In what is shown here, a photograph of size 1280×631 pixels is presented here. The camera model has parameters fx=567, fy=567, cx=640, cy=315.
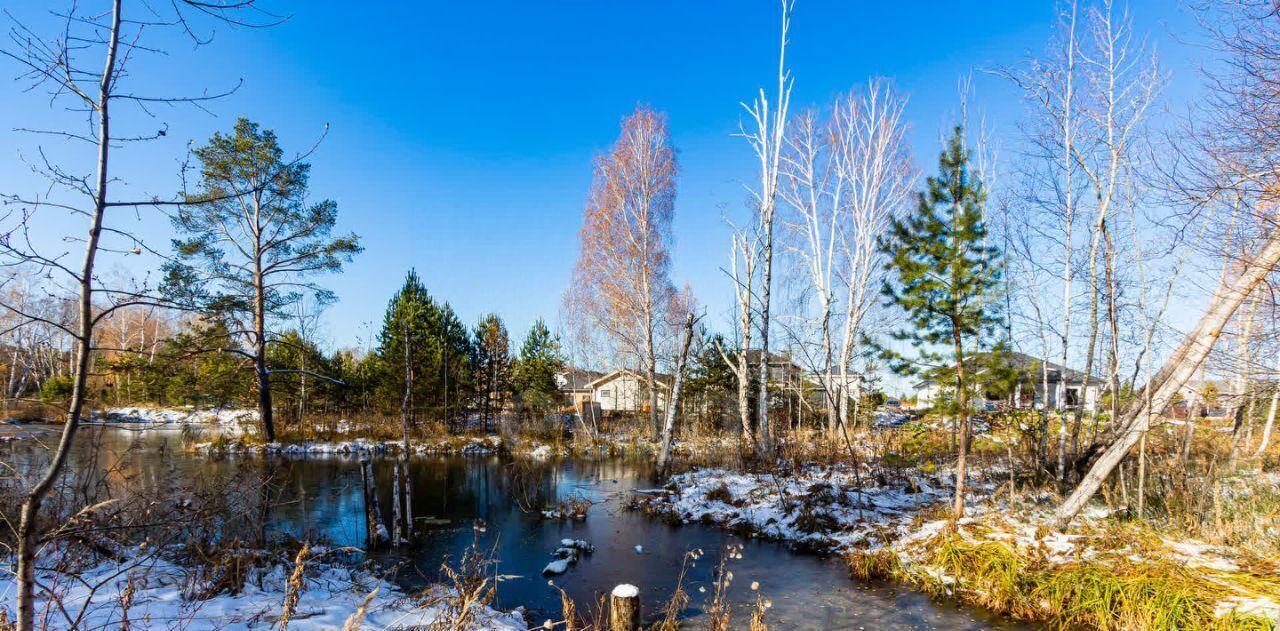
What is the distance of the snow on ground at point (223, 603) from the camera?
3791mm

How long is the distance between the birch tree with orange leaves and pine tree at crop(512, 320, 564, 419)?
23.2ft

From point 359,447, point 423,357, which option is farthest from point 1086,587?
point 423,357

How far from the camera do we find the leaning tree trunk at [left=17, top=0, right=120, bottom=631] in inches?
79.7

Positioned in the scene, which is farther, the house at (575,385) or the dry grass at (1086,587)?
the house at (575,385)

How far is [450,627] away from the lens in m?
3.83

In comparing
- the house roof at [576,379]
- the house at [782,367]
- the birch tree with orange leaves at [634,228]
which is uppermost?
the birch tree with orange leaves at [634,228]

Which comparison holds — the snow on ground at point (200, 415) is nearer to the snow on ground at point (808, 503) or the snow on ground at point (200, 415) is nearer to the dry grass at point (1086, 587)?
the snow on ground at point (808, 503)

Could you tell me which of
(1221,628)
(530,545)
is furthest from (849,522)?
(530,545)

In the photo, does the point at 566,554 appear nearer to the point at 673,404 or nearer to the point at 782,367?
the point at 673,404

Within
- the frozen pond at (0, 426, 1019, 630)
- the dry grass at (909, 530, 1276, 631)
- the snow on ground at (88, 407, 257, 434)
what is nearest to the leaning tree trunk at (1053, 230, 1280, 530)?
the dry grass at (909, 530, 1276, 631)

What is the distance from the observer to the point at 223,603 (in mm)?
4395

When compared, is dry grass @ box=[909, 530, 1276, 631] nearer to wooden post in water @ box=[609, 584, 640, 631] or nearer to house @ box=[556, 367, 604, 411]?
wooden post in water @ box=[609, 584, 640, 631]

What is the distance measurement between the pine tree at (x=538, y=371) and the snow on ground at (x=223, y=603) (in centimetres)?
1861

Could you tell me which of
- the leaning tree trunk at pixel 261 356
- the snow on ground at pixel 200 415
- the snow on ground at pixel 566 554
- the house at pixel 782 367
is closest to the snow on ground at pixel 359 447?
the leaning tree trunk at pixel 261 356
